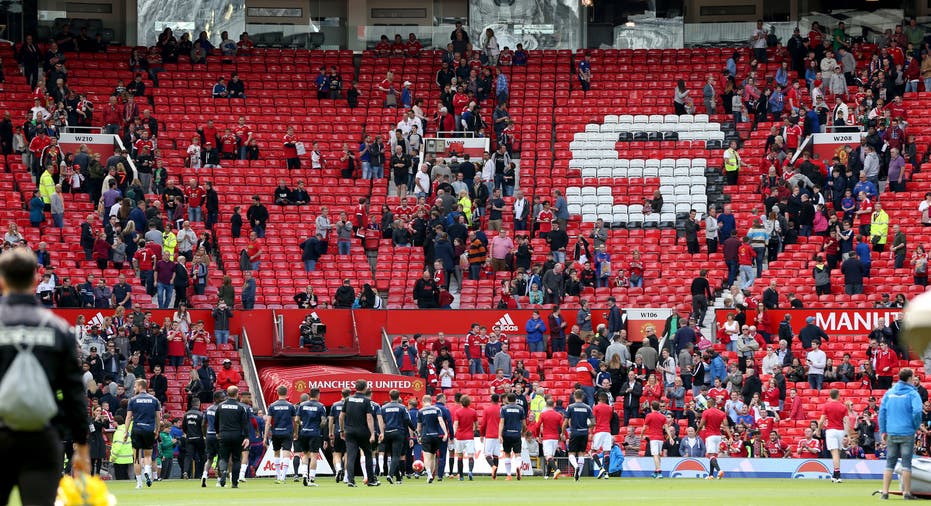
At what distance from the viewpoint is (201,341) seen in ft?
107

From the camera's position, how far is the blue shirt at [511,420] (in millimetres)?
25062

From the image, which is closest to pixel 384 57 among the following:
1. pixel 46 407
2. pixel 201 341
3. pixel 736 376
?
pixel 201 341

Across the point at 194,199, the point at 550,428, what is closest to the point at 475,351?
the point at 550,428

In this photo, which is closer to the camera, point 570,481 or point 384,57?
point 570,481

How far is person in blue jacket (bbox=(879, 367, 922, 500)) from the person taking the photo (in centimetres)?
1792

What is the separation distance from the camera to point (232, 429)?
22719mm

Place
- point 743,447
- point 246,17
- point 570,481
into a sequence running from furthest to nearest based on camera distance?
point 246,17 → point 743,447 → point 570,481

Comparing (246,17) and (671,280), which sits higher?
(246,17)

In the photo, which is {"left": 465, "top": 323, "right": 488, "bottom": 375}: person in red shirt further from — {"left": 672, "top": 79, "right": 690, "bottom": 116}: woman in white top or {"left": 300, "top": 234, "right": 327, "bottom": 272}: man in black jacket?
{"left": 672, "top": 79, "right": 690, "bottom": 116}: woman in white top

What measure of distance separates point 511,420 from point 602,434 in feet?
6.61

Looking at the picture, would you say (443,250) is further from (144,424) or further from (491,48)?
(144,424)

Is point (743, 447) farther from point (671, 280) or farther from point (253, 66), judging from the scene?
point (253, 66)

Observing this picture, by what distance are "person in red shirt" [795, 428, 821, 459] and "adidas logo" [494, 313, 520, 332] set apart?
774cm

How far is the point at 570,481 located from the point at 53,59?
74.0ft
